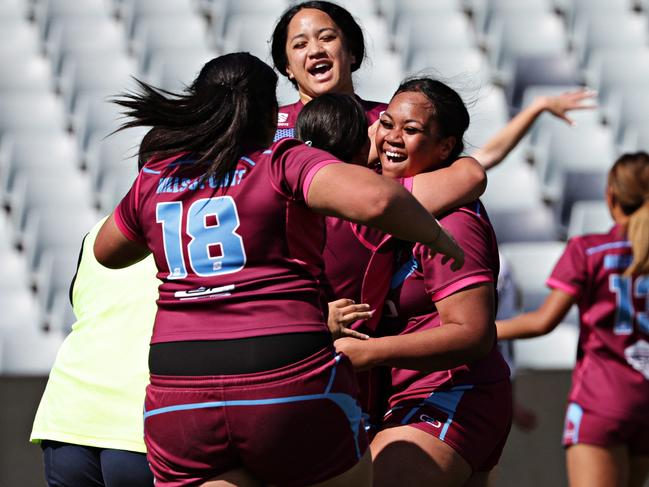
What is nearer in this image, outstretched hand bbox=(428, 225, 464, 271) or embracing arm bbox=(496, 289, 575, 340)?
outstretched hand bbox=(428, 225, 464, 271)

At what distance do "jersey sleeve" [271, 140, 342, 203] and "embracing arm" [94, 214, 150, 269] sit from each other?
0.44 metres

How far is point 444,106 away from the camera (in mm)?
2939

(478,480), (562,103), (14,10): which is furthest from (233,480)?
(14,10)

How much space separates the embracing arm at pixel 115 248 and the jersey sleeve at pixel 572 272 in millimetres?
→ 2158

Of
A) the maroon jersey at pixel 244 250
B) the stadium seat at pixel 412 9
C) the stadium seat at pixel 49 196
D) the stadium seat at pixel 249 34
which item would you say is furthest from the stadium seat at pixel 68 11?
the maroon jersey at pixel 244 250

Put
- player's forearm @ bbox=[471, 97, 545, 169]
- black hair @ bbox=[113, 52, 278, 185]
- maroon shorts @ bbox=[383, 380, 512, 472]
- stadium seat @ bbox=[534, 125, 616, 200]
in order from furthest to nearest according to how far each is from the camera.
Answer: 1. stadium seat @ bbox=[534, 125, 616, 200]
2. player's forearm @ bbox=[471, 97, 545, 169]
3. maroon shorts @ bbox=[383, 380, 512, 472]
4. black hair @ bbox=[113, 52, 278, 185]

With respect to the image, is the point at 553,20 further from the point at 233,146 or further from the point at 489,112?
the point at 233,146

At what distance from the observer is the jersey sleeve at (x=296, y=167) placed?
2.20 metres

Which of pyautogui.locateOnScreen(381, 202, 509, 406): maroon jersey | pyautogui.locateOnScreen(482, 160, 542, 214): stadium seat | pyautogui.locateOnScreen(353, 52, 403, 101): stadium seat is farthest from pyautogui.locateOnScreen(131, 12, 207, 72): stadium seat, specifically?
pyautogui.locateOnScreen(381, 202, 509, 406): maroon jersey

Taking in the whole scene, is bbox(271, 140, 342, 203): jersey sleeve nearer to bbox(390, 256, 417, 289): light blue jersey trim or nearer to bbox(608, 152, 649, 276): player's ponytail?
bbox(390, 256, 417, 289): light blue jersey trim

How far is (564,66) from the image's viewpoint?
876 centimetres

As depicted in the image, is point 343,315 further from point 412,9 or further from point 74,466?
point 412,9

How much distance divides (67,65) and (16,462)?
13.5 ft

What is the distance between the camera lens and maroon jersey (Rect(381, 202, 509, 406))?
2.75 m
